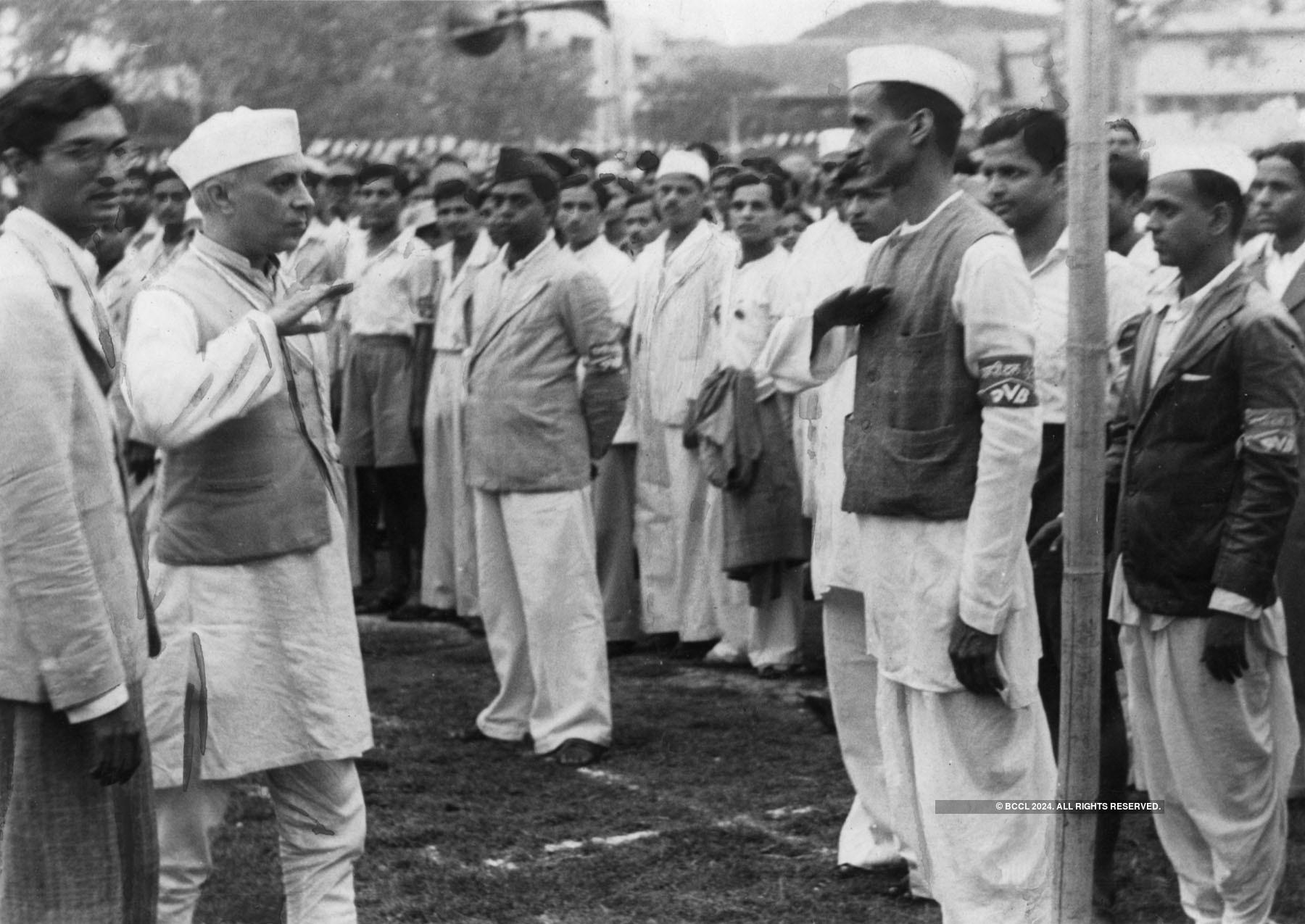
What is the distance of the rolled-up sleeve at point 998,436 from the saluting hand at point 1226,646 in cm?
72

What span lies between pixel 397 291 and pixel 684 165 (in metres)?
2.02

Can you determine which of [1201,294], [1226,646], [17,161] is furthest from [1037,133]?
[17,161]

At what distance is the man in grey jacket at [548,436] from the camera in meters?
6.97

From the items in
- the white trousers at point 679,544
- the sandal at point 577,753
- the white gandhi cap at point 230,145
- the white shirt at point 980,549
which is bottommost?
the sandal at point 577,753

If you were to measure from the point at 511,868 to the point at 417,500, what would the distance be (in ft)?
17.1

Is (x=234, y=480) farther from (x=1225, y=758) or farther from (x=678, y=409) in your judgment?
(x=678, y=409)

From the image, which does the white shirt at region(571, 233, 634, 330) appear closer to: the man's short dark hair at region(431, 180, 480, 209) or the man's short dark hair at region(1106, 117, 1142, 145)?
the man's short dark hair at region(431, 180, 480, 209)

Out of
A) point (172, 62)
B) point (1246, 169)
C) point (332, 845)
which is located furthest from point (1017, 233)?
point (172, 62)

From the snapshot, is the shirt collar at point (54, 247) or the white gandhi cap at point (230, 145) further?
the white gandhi cap at point (230, 145)

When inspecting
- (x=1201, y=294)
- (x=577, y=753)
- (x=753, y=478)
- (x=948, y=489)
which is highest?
(x=1201, y=294)

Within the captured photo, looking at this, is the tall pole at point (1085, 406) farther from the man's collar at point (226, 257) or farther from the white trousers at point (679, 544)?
the white trousers at point (679, 544)

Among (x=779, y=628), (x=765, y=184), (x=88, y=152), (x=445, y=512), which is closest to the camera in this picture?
(x=88, y=152)

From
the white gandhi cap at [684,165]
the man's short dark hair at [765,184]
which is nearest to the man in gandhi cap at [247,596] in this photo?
the man's short dark hair at [765,184]

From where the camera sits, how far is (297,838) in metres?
4.30
